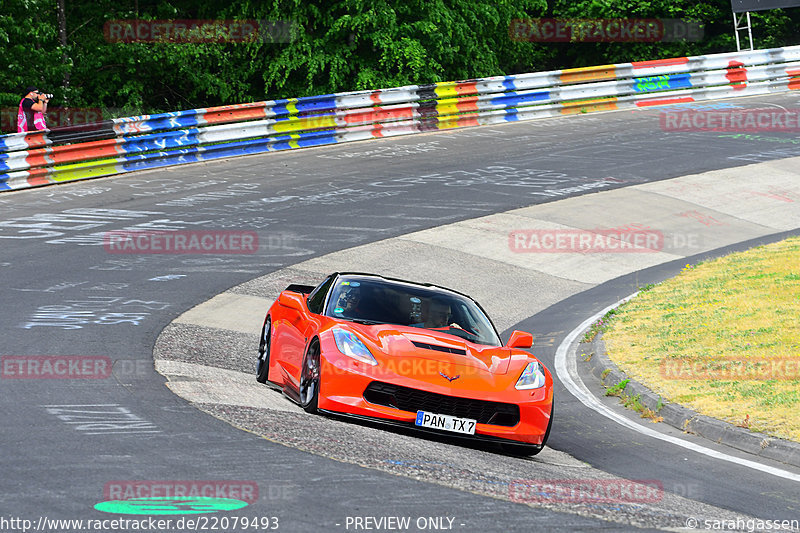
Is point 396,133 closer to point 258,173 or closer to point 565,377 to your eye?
point 258,173

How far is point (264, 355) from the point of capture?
10.8 m

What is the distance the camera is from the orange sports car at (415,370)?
8.49 m

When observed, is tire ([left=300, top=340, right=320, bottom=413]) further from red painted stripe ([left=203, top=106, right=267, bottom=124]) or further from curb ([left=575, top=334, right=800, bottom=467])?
red painted stripe ([left=203, top=106, right=267, bottom=124])

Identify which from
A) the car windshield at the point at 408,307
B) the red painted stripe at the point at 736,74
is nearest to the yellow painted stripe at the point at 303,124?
the red painted stripe at the point at 736,74

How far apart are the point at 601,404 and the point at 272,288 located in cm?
581

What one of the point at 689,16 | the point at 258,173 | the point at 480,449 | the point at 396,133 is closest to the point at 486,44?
the point at 396,133

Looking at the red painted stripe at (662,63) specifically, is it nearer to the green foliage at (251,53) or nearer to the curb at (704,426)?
the green foliage at (251,53)

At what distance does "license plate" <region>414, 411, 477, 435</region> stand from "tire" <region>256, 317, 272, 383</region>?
256 centimetres

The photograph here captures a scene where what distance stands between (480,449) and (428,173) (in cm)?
1447

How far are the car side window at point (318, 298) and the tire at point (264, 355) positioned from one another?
576 mm

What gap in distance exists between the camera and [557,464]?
28.2 feet

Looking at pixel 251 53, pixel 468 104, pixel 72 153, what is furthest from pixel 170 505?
pixel 251 53

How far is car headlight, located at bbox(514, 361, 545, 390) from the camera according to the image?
8.87m

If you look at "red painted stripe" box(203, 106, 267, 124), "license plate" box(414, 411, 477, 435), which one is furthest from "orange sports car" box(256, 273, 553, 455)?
"red painted stripe" box(203, 106, 267, 124)
